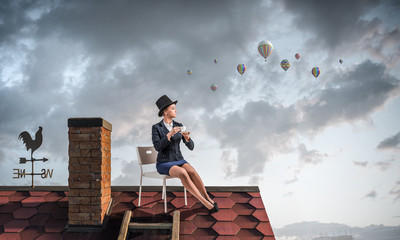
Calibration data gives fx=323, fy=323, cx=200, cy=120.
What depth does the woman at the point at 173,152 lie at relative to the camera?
448cm

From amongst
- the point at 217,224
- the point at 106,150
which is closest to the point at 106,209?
the point at 106,150

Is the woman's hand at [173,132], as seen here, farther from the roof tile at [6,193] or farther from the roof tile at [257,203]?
the roof tile at [6,193]

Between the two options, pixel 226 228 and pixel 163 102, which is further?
pixel 163 102

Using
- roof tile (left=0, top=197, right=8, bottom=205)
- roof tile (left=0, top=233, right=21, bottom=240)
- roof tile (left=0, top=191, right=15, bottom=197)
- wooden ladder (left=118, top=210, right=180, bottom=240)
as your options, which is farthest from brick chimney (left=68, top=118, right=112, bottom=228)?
roof tile (left=0, top=191, right=15, bottom=197)

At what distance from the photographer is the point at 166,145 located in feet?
15.2

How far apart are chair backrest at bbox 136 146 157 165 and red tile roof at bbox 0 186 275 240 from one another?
0.45 metres

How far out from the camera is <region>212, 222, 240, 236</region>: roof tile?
4.28 metres

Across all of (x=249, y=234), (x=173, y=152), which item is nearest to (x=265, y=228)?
(x=249, y=234)

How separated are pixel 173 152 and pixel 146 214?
95 centimetres

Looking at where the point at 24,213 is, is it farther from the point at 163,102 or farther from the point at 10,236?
the point at 163,102

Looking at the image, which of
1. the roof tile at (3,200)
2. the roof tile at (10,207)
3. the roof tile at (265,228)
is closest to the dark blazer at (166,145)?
the roof tile at (265,228)

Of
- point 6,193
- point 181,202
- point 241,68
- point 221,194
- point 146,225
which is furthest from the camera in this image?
point 241,68

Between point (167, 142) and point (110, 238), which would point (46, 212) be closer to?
point (110, 238)

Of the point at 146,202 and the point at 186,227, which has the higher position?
the point at 146,202
